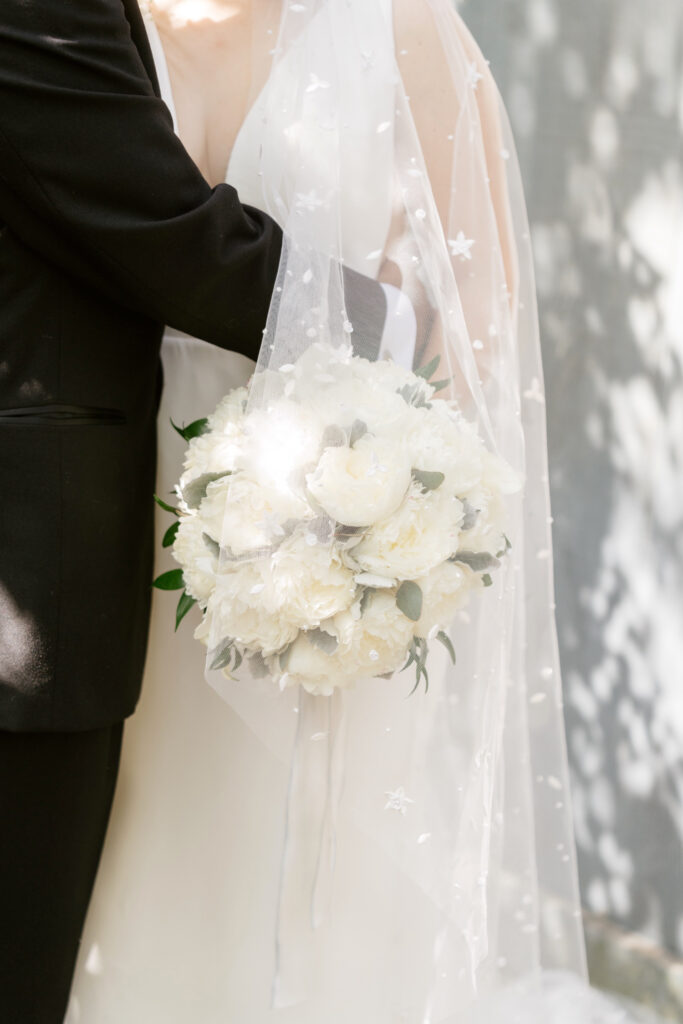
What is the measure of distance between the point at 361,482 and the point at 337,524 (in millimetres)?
67

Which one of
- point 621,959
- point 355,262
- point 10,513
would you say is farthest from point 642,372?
point 10,513

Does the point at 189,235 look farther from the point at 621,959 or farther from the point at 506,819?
the point at 621,959

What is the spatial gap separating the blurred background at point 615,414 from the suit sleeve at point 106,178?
1.46m

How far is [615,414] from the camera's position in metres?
2.60

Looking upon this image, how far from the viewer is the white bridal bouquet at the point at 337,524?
118 cm

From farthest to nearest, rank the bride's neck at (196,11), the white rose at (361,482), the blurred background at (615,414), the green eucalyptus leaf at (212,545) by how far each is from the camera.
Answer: the blurred background at (615,414), the bride's neck at (196,11), the green eucalyptus leaf at (212,545), the white rose at (361,482)

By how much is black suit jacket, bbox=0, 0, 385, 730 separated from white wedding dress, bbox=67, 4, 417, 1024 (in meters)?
0.15

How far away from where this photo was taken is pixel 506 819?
5.27 feet

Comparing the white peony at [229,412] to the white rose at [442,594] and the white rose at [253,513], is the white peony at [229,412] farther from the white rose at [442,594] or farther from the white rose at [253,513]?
the white rose at [442,594]

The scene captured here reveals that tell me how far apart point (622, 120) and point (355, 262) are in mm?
1286

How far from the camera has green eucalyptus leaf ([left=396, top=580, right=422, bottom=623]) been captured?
118 cm

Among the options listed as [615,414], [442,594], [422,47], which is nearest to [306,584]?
[442,594]

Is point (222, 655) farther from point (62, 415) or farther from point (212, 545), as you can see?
point (62, 415)

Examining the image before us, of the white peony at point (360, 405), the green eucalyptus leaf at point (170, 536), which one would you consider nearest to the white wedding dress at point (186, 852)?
the green eucalyptus leaf at point (170, 536)
